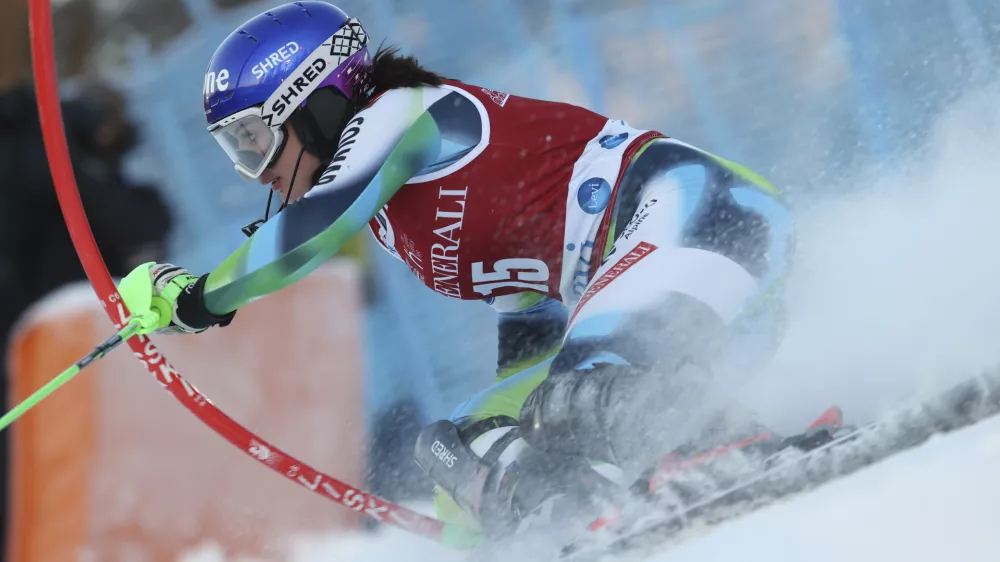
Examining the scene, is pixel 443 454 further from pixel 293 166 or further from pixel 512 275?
pixel 293 166

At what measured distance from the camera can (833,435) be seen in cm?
228

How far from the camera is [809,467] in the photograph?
7.06 feet

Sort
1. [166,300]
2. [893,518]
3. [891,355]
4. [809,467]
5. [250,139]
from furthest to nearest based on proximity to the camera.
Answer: [891,355] → [250,139] → [166,300] → [809,467] → [893,518]

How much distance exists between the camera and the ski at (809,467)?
2.11 metres

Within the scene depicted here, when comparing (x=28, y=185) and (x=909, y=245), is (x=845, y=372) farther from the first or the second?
(x=28, y=185)

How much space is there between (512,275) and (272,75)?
0.72 m

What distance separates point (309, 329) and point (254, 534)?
861 mm

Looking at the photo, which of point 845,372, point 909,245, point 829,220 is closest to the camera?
point 845,372

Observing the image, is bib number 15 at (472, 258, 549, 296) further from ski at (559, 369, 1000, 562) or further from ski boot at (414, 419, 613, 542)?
ski at (559, 369, 1000, 562)

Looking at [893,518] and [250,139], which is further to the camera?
[250,139]

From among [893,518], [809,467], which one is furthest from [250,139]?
[893,518]

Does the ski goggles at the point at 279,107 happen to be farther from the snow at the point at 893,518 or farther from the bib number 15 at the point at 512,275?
the snow at the point at 893,518

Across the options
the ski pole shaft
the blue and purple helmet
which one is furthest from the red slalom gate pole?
the blue and purple helmet

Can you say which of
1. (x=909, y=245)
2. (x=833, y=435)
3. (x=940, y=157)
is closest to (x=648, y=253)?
(x=833, y=435)
